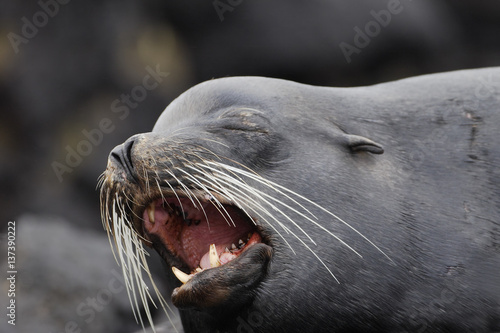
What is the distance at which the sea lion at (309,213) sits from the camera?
143 inches

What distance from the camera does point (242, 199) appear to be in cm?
367

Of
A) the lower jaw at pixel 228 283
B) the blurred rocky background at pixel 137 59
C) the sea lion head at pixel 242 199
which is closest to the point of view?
the lower jaw at pixel 228 283

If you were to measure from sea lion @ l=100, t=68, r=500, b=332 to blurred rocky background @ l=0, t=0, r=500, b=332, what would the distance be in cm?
440

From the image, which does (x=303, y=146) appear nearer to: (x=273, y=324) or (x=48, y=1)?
(x=273, y=324)

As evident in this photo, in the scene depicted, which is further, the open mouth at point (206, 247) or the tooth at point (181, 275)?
the tooth at point (181, 275)

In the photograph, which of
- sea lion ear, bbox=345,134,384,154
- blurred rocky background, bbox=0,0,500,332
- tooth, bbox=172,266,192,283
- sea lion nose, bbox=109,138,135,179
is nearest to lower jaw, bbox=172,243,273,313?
tooth, bbox=172,266,192,283

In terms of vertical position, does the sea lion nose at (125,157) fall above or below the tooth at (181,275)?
above

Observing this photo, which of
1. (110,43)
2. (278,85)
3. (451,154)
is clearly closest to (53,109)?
(110,43)

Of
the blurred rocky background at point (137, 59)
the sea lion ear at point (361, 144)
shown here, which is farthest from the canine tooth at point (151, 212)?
the blurred rocky background at point (137, 59)

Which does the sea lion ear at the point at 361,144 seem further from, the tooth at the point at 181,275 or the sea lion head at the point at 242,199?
the tooth at the point at 181,275

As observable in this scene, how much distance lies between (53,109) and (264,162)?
17.9ft

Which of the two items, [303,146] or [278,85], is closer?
[303,146]

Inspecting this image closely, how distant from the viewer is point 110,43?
350 inches

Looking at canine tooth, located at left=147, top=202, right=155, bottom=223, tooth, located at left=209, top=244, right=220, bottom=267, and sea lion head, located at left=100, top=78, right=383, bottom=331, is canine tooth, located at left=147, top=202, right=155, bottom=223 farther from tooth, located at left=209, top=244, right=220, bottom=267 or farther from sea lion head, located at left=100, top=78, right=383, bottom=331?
tooth, located at left=209, top=244, right=220, bottom=267
